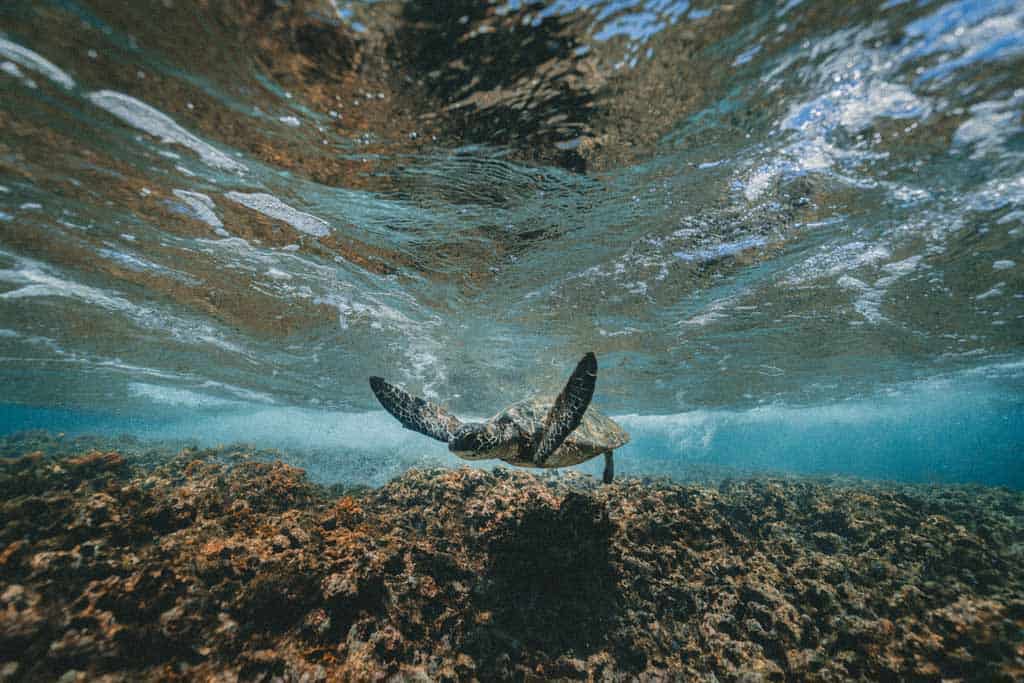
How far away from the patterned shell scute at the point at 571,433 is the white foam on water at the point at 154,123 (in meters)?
7.43

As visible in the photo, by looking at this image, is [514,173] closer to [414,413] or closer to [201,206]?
[414,413]

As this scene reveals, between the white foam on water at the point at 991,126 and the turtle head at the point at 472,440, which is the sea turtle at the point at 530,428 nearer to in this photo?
the turtle head at the point at 472,440

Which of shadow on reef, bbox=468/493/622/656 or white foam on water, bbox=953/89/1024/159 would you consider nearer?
shadow on reef, bbox=468/493/622/656

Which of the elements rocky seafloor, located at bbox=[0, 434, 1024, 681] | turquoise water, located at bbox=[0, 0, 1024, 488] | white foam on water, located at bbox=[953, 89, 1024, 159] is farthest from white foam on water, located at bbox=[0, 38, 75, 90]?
white foam on water, located at bbox=[953, 89, 1024, 159]

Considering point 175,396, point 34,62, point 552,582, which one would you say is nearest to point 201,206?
point 34,62

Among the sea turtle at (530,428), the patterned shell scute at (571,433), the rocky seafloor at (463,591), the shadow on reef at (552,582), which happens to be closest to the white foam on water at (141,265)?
the rocky seafloor at (463,591)

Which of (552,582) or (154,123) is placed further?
(154,123)

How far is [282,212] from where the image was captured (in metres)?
8.61

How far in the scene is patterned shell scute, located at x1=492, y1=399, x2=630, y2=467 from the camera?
563cm

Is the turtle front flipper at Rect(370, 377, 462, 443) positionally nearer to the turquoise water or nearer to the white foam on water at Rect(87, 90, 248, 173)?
the turquoise water

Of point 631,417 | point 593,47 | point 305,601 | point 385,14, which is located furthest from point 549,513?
point 631,417

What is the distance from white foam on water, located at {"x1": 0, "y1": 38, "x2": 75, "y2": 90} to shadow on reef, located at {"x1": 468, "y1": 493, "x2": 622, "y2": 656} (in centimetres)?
951

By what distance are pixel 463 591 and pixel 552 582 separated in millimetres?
1074

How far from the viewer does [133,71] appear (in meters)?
5.56
